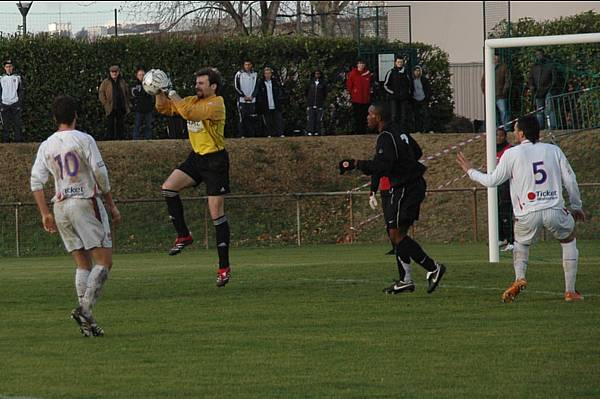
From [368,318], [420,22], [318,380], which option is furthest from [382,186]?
[420,22]

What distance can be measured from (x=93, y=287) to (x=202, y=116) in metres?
3.98

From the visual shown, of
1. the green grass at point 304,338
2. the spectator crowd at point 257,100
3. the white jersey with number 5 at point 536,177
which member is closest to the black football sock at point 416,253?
the green grass at point 304,338

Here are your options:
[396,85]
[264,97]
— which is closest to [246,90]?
[264,97]

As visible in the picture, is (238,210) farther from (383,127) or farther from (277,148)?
(383,127)

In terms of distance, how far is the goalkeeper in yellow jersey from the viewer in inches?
580

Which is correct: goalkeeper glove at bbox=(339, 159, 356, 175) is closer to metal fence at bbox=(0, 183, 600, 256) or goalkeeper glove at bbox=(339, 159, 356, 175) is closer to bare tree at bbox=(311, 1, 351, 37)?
metal fence at bbox=(0, 183, 600, 256)

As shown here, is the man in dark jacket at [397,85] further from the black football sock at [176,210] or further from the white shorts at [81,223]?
the white shorts at [81,223]

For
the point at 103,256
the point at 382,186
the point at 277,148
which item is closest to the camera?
the point at 103,256

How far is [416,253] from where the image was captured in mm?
14227

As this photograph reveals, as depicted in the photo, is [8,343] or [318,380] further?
[8,343]

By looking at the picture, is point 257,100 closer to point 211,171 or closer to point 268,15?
point 211,171

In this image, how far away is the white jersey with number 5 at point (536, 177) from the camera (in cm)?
1309

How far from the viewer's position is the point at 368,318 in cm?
1241

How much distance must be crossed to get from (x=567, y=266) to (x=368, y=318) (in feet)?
7.54
